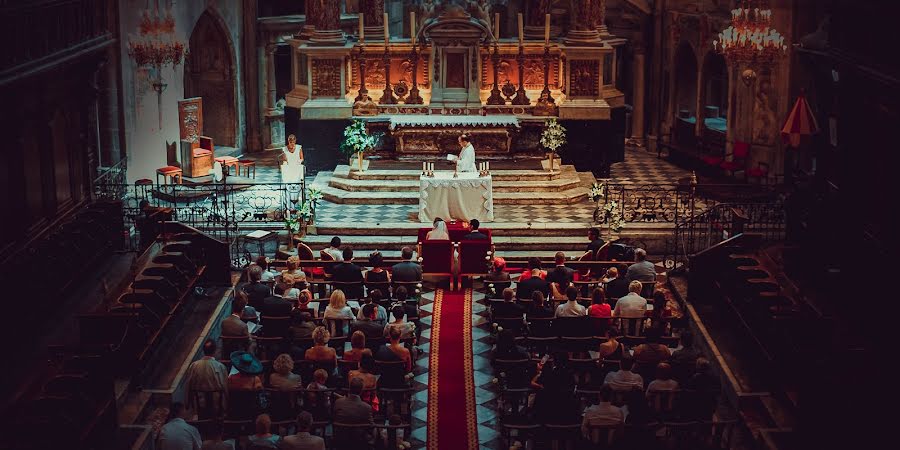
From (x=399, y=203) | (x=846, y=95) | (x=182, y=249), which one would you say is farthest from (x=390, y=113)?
(x=846, y=95)

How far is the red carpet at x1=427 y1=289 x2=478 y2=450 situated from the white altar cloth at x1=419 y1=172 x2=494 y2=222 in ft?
8.11

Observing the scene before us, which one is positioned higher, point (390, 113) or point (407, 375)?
point (390, 113)

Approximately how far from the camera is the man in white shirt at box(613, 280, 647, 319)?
53.7 ft

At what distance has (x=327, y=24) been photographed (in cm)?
2577

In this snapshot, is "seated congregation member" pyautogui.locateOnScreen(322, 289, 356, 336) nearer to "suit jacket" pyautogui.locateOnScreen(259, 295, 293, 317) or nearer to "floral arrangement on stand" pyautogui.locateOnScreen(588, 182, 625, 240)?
"suit jacket" pyautogui.locateOnScreen(259, 295, 293, 317)

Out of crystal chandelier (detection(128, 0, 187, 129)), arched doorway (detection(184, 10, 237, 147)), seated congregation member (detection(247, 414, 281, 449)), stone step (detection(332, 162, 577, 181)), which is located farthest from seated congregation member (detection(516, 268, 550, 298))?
arched doorway (detection(184, 10, 237, 147))

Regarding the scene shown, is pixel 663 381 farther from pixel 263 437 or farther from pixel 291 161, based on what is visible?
pixel 291 161

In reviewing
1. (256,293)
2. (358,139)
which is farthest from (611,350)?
(358,139)

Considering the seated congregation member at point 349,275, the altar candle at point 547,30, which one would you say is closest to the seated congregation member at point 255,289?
the seated congregation member at point 349,275

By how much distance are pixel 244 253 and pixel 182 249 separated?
2.43 meters

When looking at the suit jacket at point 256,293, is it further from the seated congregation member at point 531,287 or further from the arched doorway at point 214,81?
the arched doorway at point 214,81

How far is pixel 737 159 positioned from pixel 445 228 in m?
7.69

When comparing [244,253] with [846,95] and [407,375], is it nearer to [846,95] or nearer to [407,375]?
[407,375]

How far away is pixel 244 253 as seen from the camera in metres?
20.7
